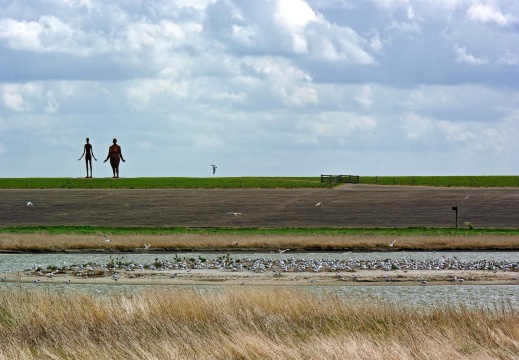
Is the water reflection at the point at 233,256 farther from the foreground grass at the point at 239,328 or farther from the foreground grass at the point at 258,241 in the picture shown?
the foreground grass at the point at 239,328

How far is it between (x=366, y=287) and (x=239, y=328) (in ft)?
36.9

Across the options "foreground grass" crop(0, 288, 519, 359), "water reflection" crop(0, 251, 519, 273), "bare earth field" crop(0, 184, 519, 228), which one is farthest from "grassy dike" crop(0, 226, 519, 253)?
"foreground grass" crop(0, 288, 519, 359)

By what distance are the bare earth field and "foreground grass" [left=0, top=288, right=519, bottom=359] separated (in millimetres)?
30565

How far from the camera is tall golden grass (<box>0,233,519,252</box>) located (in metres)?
40.8

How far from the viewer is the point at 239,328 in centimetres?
1725

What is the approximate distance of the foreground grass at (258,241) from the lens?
4075cm

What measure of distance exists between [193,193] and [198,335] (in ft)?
174

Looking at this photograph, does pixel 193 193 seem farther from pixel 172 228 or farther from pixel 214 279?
pixel 214 279

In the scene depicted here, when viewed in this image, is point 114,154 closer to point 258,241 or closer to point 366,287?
point 258,241

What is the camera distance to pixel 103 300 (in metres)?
20.4

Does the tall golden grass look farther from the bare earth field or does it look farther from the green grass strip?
the bare earth field

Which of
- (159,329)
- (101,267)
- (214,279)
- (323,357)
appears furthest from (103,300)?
(101,267)

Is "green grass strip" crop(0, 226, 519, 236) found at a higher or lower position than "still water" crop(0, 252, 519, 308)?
higher

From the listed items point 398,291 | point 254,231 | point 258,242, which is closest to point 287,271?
point 398,291
